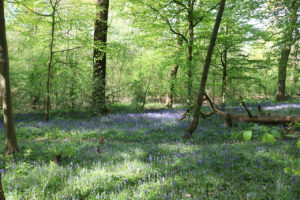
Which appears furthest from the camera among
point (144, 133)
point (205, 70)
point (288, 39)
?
point (288, 39)

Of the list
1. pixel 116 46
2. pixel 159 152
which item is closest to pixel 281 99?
pixel 116 46

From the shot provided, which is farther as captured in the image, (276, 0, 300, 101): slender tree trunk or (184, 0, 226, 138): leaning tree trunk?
(276, 0, 300, 101): slender tree trunk

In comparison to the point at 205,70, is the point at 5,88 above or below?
below

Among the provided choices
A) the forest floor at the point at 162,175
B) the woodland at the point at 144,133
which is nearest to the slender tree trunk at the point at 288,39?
the woodland at the point at 144,133

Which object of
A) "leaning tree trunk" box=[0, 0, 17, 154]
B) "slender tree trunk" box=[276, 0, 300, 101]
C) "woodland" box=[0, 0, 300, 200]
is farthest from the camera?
"slender tree trunk" box=[276, 0, 300, 101]

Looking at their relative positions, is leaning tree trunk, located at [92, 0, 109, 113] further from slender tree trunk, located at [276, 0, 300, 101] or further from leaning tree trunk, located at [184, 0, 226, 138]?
slender tree trunk, located at [276, 0, 300, 101]

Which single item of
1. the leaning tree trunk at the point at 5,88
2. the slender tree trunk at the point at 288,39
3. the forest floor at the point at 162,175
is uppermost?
the slender tree trunk at the point at 288,39

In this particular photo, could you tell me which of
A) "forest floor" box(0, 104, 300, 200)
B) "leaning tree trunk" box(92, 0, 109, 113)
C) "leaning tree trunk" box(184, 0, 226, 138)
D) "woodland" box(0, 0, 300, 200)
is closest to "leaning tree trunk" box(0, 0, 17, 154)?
"woodland" box(0, 0, 300, 200)

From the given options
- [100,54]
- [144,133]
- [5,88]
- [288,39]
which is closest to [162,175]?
[144,133]

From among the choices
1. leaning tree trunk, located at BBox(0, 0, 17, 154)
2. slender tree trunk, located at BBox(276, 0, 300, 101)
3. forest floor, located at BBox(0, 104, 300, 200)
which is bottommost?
forest floor, located at BBox(0, 104, 300, 200)

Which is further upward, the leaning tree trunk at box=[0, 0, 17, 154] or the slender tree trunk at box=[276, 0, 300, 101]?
the slender tree trunk at box=[276, 0, 300, 101]

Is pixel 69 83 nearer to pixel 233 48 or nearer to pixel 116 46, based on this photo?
pixel 116 46

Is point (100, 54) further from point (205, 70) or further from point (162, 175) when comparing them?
point (162, 175)

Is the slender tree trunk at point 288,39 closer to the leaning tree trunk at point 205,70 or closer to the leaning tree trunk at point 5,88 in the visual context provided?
the leaning tree trunk at point 205,70
